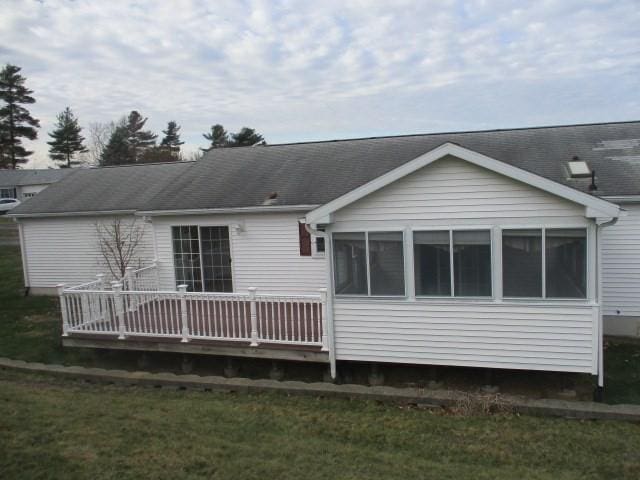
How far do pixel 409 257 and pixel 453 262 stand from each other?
0.66 metres

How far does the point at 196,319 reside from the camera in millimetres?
9727

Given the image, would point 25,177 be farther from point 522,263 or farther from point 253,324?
point 522,263

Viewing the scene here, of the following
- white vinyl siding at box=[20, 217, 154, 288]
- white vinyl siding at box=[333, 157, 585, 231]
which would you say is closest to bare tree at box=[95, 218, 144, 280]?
white vinyl siding at box=[20, 217, 154, 288]

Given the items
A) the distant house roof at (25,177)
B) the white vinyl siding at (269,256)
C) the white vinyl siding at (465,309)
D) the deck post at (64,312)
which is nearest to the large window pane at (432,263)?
the white vinyl siding at (465,309)

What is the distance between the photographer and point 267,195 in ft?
39.3

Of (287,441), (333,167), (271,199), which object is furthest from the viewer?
(333,167)

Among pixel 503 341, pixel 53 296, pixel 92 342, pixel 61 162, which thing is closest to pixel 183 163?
pixel 53 296

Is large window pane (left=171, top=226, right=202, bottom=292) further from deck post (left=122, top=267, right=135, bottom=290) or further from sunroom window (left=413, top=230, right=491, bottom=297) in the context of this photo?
sunroom window (left=413, top=230, right=491, bottom=297)

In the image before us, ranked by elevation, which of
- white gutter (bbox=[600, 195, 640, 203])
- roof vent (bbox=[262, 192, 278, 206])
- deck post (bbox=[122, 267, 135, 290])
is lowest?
deck post (bbox=[122, 267, 135, 290])

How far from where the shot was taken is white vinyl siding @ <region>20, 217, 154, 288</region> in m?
15.2

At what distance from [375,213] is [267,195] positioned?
4665 millimetres

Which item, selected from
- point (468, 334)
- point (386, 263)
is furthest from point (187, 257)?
point (468, 334)

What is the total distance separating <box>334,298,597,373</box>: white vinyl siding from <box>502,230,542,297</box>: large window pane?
247 mm

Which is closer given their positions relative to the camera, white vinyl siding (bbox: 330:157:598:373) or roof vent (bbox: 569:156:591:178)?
white vinyl siding (bbox: 330:157:598:373)
